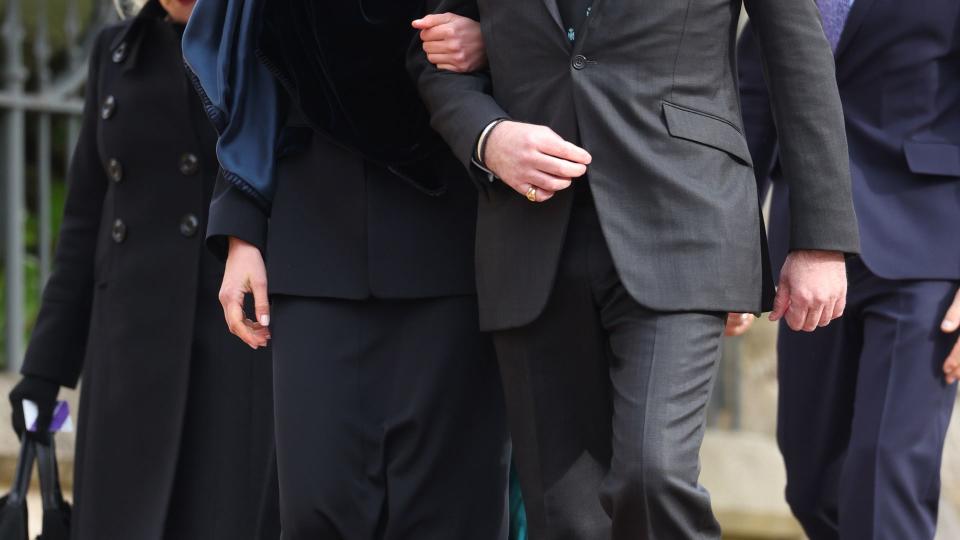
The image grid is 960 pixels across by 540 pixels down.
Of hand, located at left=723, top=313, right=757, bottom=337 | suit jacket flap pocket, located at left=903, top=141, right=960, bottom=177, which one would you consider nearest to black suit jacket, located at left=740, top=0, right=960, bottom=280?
suit jacket flap pocket, located at left=903, top=141, right=960, bottom=177

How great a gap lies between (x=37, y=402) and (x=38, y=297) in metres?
2.68

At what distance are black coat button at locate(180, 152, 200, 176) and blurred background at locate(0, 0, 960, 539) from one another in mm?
2298

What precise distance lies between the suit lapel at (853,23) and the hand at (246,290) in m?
1.51

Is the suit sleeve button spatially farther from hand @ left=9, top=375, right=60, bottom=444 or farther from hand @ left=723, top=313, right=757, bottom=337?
hand @ left=723, top=313, right=757, bottom=337

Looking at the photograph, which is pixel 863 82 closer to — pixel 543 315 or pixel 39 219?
pixel 543 315

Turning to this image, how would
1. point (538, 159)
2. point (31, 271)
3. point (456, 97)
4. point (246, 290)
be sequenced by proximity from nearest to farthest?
1. point (538, 159)
2. point (456, 97)
3. point (246, 290)
4. point (31, 271)

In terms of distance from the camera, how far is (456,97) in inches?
126

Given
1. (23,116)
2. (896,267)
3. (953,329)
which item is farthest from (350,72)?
(23,116)

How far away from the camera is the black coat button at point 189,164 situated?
3.89 meters

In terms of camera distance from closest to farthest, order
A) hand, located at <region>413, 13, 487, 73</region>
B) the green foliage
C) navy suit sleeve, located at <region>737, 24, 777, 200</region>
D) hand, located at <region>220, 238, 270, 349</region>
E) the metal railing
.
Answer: hand, located at <region>413, 13, 487, 73</region> < hand, located at <region>220, 238, 270, 349</region> < navy suit sleeve, located at <region>737, 24, 777, 200</region> < the metal railing < the green foliage

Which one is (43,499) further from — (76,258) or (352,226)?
(352,226)

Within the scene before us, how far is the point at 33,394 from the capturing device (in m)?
4.11

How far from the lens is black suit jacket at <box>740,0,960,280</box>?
398cm

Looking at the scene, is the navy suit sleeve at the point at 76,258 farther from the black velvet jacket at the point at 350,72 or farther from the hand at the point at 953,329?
the hand at the point at 953,329
